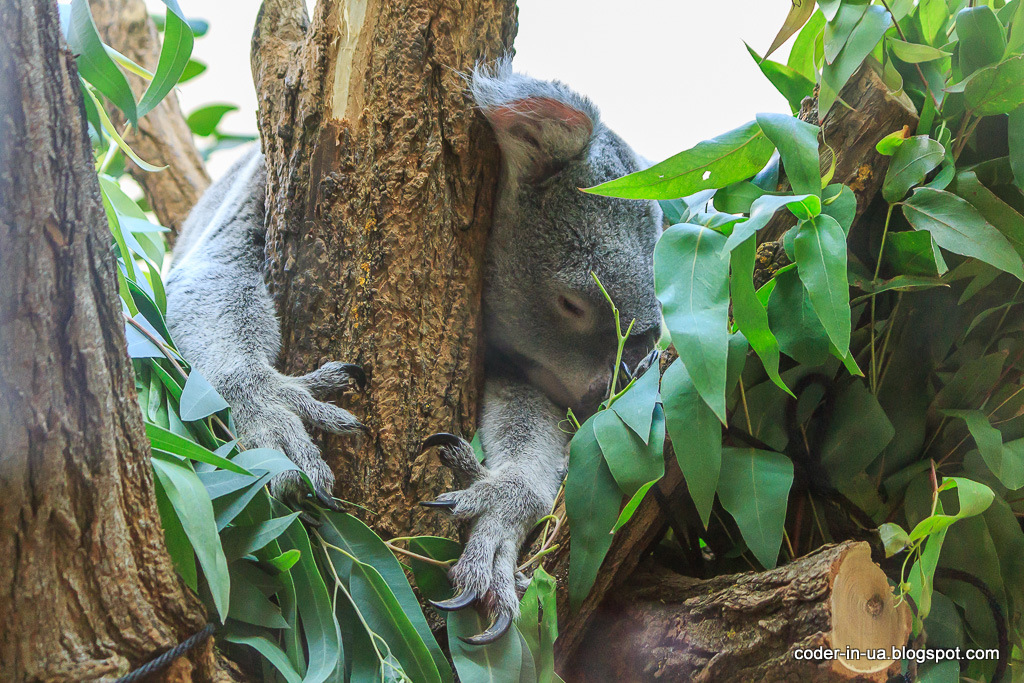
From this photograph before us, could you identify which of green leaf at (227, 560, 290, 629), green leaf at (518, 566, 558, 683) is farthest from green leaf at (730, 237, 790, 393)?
green leaf at (227, 560, 290, 629)

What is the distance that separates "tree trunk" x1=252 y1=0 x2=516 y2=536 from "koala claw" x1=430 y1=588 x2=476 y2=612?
19 cm

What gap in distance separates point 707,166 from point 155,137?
3.05 meters

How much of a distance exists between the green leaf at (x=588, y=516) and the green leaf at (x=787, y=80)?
78 centimetres

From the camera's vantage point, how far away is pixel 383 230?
5.06 ft

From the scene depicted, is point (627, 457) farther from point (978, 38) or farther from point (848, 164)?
point (978, 38)

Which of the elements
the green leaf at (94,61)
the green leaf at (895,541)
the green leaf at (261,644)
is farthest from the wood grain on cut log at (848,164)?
the green leaf at (94,61)

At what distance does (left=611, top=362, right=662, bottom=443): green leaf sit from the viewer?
4.19 feet

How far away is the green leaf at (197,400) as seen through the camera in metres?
1.36

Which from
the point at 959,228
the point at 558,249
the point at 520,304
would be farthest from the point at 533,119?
the point at 959,228

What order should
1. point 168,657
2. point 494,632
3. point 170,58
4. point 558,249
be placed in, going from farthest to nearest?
point 558,249
point 170,58
point 494,632
point 168,657

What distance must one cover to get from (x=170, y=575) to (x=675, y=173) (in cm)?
103

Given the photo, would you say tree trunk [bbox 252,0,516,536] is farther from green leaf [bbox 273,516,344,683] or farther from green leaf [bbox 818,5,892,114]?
green leaf [bbox 818,5,892,114]

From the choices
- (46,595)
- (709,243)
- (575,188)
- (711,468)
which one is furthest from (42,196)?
(575,188)

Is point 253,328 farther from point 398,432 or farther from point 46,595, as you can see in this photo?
point 46,595
